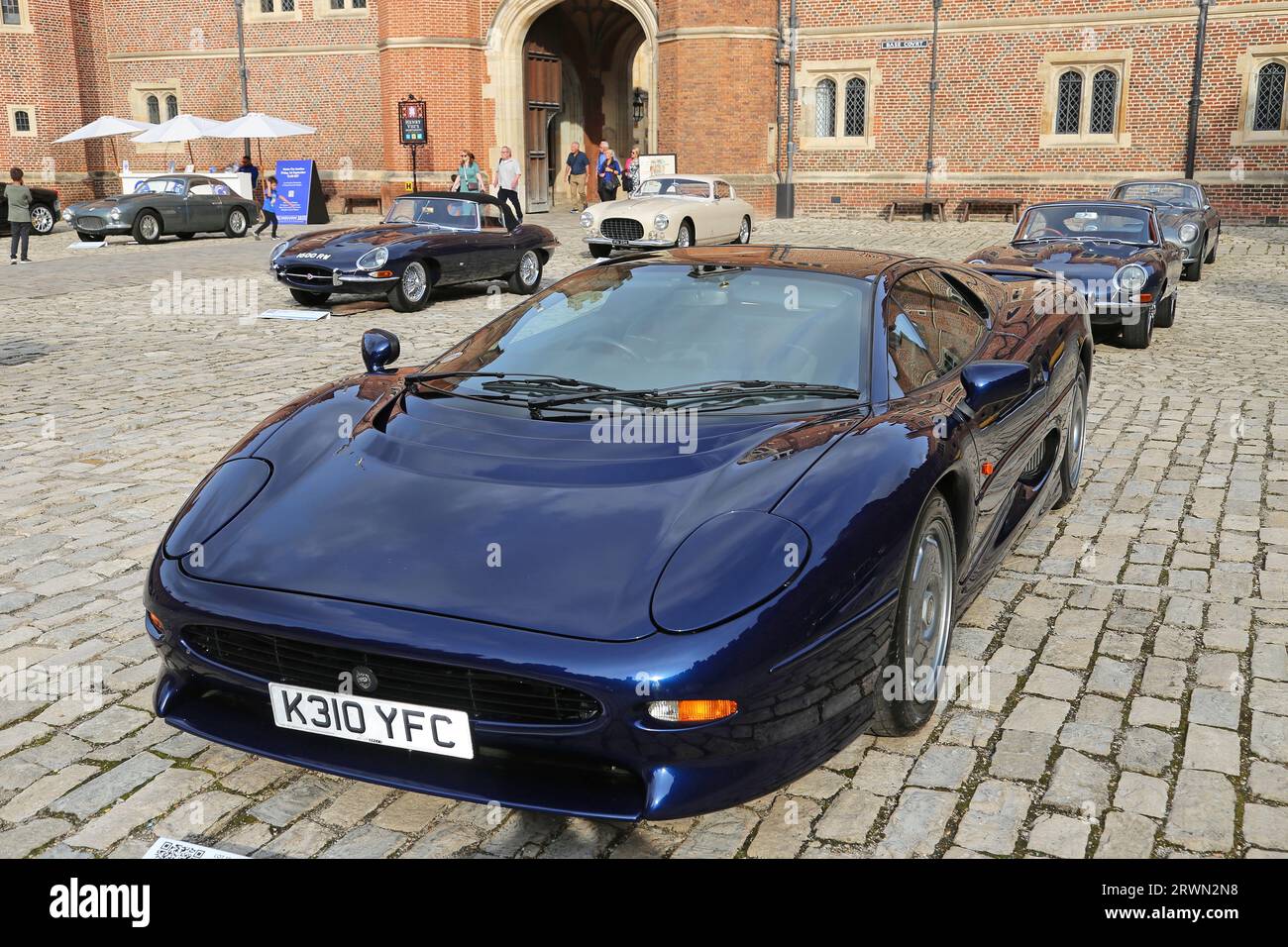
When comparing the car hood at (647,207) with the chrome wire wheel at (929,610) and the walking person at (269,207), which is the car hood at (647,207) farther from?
the chrome wire wheel at (929,610)

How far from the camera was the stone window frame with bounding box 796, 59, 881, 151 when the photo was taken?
96.4 feet

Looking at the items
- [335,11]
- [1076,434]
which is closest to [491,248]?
[1076,434]

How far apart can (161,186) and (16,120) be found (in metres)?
12.5

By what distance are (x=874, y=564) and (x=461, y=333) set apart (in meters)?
9.47

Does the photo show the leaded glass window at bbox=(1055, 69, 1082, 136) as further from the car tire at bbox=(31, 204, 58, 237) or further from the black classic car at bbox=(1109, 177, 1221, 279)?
the car tire at bbox=(31, 204, 58, 237)

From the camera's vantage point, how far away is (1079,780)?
131 inches

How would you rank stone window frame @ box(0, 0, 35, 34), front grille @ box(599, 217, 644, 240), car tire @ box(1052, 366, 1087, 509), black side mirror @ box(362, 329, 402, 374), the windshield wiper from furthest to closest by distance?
stone window frame @ box(0, 0, 35, 34) < front grille @ box(599, 217, 644, 240) < car tire @ box(1052, 366, 1087, 509) < black side mirror @ box(362, 329, 402, 374) < the windshield wiper

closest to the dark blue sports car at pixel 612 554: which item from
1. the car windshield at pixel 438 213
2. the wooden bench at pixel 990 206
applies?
the car windshield at pixel 438 213

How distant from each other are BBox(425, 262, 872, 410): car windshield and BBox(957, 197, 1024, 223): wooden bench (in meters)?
25.6

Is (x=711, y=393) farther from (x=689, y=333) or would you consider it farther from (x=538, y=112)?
(x=538, y=112)

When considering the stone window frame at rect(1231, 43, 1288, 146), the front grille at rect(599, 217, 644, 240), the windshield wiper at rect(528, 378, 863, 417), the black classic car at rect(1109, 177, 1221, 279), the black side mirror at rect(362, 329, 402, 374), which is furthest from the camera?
the stone window frame at rect(1231, 43, 1288, 146)

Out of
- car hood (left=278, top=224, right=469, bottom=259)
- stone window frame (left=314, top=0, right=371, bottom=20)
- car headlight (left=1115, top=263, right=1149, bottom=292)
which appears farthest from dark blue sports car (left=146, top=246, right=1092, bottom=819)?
stone window frame (left=314, top=0, right=371, bottom=20)

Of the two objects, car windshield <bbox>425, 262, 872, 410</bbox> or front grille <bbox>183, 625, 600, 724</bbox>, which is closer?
front grille <bbox>183, 625, 600, 724</bbox>

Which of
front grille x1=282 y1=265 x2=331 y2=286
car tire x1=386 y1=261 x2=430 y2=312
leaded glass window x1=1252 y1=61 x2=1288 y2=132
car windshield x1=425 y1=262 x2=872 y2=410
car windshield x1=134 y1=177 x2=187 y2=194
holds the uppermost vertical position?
leaded glass window x1=1252 y1=61 x2=1288 y2=132
